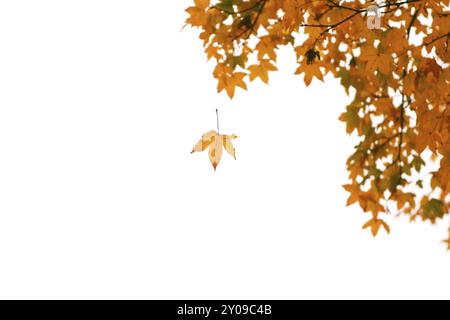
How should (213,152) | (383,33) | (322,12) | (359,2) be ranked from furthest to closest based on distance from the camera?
1. (359,2)
2. (322,12)
3. (383,33)
4. (213,152)

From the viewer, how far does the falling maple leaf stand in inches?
81.8

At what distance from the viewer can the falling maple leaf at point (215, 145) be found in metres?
2.08

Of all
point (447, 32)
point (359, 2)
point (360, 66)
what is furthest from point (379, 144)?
point (447, 32)

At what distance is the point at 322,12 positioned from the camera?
267 cm

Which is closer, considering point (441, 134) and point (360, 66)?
point (441, 134)

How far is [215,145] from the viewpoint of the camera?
2.10m

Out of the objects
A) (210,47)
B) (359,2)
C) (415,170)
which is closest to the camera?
(210,47)

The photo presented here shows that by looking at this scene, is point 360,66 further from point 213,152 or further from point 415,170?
point 213,152

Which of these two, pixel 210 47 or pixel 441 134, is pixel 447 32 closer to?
pixel 441 134

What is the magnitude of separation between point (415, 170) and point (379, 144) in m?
0.29

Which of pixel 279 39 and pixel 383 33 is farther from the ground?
pixel 279 39
